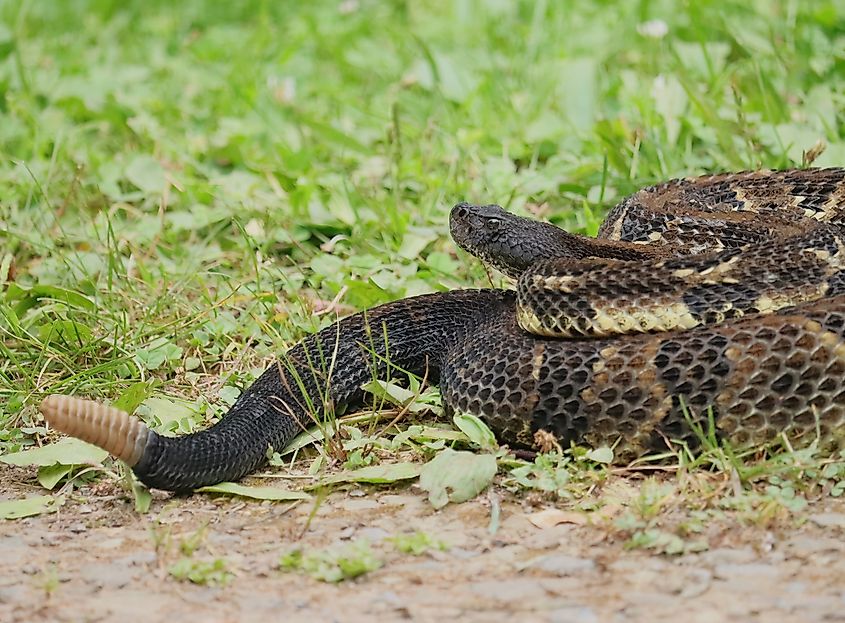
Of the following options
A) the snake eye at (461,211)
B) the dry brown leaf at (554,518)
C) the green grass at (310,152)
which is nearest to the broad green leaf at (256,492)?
the green grass at (310,152)

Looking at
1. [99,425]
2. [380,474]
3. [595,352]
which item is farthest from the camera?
[595,352]

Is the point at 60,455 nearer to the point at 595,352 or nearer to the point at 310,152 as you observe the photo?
the point at 595,352

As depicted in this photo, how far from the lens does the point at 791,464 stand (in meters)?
3.37

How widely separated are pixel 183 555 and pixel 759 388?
5.52 feet

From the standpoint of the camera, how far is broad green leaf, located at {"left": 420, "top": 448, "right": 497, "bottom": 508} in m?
3.43

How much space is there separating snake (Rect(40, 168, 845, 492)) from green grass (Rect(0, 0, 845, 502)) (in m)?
0.42

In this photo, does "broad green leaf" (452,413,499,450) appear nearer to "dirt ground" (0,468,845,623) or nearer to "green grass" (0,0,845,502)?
"dirt ground" (0,468,845,623)

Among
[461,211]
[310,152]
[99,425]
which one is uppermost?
[461,211]

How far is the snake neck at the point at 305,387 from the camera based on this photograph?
3.42 metres

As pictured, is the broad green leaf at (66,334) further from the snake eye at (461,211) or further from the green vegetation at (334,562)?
the green vegetation at (334,562)

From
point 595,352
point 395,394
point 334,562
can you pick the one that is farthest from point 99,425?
point 595,352

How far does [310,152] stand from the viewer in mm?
6578

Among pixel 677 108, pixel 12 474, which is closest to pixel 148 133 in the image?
pixel 677 108

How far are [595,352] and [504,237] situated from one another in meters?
0.86
